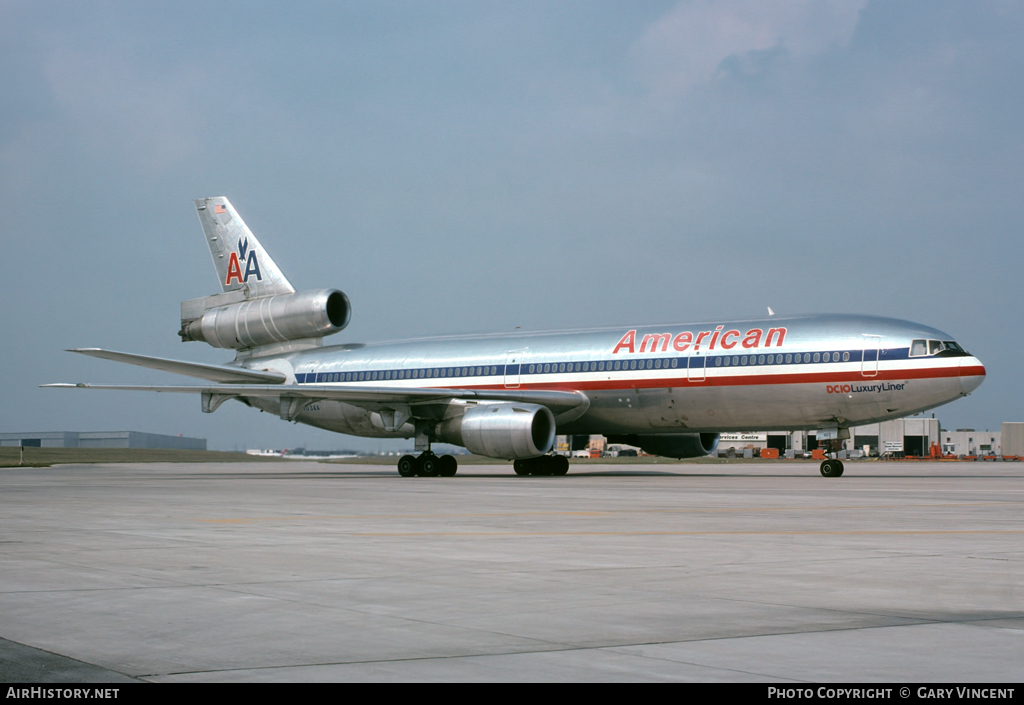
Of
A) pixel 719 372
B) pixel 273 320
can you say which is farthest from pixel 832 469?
pixel 273 320

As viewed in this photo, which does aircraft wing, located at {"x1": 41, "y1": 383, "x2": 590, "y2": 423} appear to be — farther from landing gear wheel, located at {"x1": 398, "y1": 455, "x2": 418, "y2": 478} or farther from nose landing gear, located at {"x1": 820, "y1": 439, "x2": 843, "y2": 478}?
nose landing gear, located at {"x1": 820, "y1": 439, "x2": 843, "y2": 478}

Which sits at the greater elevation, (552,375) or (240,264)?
(240,264)

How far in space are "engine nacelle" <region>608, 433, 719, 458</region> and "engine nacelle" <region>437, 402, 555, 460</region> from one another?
5854 mm

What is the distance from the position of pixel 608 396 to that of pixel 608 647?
26529 millimetres

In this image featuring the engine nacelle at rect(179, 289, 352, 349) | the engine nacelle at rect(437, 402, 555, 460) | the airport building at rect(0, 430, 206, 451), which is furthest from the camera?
the airport building at rect(0, 430, 206, 451)

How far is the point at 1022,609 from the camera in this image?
262 inches

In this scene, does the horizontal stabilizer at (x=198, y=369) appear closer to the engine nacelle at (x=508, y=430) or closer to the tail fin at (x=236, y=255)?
the tail fin at (x=236, y=255)

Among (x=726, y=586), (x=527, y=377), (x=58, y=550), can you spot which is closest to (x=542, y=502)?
(x=58, y=550)

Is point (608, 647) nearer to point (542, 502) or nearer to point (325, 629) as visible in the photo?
point (325, 629)

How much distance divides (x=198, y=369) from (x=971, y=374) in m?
23.5

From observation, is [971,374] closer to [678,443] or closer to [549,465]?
[678,443]

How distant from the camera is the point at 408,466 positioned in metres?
33.2

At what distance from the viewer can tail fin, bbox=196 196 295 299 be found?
39875 millimetres

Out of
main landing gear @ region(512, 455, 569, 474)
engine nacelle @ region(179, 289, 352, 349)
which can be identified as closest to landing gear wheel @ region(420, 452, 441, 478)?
main landing gear @ region(512, 455, 569, 474)
